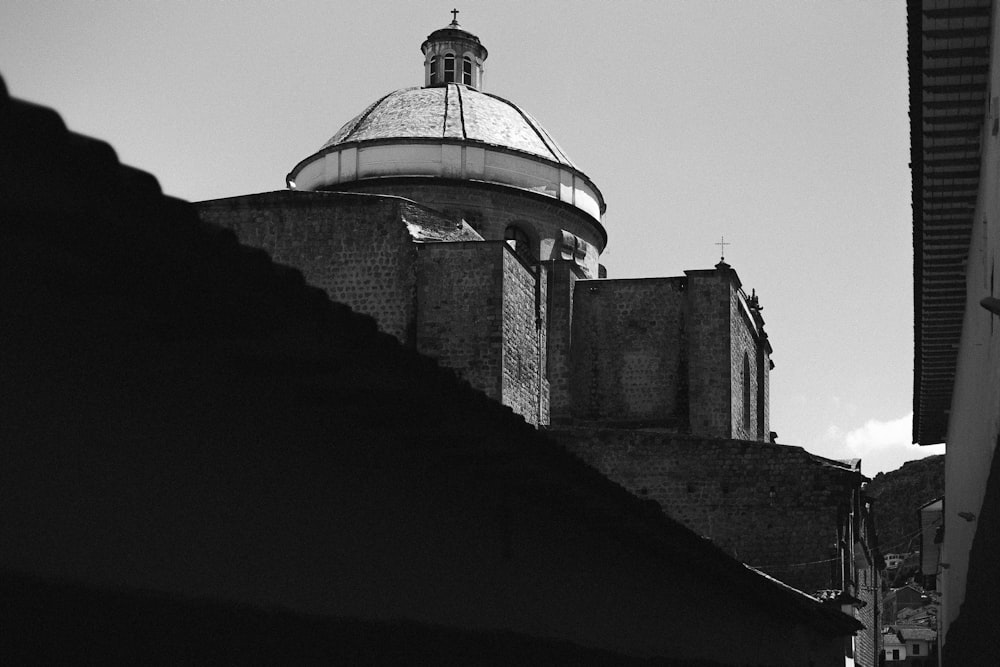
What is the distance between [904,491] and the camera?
8475 centimetres

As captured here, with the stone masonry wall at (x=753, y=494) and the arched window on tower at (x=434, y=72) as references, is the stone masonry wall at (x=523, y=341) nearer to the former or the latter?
the stone masonry wall at (x=753, y=494)

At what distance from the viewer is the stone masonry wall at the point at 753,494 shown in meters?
22.6

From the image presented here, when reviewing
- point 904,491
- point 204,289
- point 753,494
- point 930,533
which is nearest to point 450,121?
point 753,494

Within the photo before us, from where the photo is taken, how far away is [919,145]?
10641 millimetres

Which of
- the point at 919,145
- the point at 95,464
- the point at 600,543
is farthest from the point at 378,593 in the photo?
the point at 919,145

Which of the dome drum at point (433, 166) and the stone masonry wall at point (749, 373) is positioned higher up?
the dome drum at point (433, 166)

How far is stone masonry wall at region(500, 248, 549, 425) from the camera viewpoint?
25.4 metres

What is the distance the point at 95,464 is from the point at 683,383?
25464 mm

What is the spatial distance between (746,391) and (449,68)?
1004cm

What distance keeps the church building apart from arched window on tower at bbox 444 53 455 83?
0.04m

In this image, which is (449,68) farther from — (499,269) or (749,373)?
(499,269)

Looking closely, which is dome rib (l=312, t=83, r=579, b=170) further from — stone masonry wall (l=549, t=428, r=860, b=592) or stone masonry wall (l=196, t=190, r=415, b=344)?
stone masonry wall (l=549, t=428, r=860, b=592)

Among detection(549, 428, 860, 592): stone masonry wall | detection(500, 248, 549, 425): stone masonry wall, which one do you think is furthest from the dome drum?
detection(549, 428, 860, 592): stone masonry wall

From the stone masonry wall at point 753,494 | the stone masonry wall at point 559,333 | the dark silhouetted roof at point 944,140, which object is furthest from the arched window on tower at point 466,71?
the dark silhouetted roof at point 944,140
